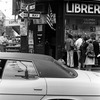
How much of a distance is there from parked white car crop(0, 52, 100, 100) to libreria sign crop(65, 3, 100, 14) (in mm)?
9551

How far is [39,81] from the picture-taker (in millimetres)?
4949

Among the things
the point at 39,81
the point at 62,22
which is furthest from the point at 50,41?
the point at 39,81

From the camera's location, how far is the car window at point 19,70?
5.05 meters

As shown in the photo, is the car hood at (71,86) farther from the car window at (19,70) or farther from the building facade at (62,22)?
the building facade at (62,22)

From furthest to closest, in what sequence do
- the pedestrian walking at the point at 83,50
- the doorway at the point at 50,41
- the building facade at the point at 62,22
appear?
the doorway at the point at 50,41
the building facade at the point at 62,22
the pedestrian walking at the point at 83,50

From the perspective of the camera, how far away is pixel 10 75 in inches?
199

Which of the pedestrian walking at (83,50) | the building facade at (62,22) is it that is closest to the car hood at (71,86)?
the pedestrian walking at (83,50)

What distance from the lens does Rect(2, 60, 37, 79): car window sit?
505cm

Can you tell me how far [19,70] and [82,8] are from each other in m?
10.1

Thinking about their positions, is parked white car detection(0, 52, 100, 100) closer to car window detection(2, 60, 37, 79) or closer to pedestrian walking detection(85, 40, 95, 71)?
car window detection(2, 60, 37, 79)

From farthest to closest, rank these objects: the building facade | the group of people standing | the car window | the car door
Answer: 1. the building facade
2. the group of people standing
3. the car window
4. the car door

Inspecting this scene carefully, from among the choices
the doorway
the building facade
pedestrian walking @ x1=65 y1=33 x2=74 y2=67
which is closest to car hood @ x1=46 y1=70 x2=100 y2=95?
pedestrian walking @ x1=65 y1=33 x2=74 y2=67

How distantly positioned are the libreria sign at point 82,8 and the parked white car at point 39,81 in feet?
31.3

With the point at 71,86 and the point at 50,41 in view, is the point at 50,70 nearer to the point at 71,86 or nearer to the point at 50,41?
the point at 71,86
